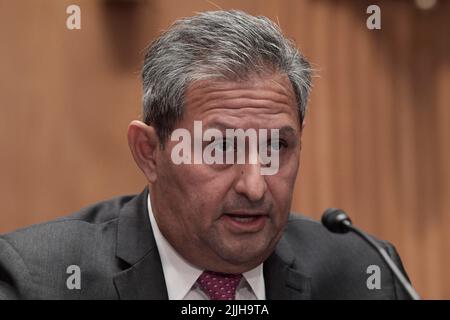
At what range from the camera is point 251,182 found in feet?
5.10

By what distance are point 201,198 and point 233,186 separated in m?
0.08

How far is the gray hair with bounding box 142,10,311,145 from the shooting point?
1632mm

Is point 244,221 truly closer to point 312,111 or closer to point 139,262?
point 139,262

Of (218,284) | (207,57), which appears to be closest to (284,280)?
(218,284)

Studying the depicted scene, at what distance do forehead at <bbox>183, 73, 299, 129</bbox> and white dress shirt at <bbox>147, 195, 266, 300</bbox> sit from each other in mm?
341

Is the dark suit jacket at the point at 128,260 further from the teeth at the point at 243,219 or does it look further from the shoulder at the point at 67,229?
the teeth at the point at 243,219

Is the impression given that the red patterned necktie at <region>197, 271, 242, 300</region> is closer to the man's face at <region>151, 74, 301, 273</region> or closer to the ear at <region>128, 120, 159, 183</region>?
the man's face at <region>151, 74, 301, 273</region>

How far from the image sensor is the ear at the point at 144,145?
1745mm

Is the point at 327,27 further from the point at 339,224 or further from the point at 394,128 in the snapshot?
the point at 339,224

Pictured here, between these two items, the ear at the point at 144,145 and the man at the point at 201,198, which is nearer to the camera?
the man at the point at 201,198

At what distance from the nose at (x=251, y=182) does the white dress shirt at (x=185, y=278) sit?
0.92 ft

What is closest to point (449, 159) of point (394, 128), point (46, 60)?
point (394, 128)

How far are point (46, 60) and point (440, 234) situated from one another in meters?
1.62

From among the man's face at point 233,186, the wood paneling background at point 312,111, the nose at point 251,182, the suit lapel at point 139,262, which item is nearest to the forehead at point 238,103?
the man's face at point 233,186
